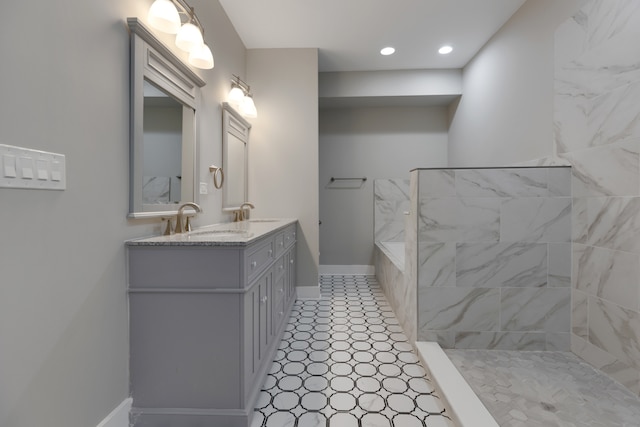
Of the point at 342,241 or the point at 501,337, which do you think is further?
the point at 342,241

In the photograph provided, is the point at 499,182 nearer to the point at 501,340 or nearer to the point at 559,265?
the point at 559,265

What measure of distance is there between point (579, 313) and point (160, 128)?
8.73ft

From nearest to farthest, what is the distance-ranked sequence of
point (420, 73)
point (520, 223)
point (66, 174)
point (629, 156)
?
point (66, 174)
point (629, 156)
point (520, 223)
point (420, 73)

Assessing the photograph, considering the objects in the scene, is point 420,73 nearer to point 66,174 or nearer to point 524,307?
point 524,307

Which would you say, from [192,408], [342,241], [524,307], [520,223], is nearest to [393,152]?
[342,241]

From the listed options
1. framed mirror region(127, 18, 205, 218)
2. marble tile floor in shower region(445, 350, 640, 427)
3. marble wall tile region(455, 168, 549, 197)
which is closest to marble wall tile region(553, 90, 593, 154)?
marble wall tile region(455, 168, 549, 197)

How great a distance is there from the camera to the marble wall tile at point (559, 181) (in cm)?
190

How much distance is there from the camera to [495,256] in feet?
6.37

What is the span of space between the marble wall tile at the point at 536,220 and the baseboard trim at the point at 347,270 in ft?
7.57

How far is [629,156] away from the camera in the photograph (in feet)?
4.99

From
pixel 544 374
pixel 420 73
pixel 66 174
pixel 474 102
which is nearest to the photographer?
pixel 66 174

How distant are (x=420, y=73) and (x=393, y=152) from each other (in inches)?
39.4

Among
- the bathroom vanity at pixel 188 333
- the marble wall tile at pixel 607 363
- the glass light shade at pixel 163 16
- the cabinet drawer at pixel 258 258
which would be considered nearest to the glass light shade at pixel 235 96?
the glass light shade at pixel 163 16

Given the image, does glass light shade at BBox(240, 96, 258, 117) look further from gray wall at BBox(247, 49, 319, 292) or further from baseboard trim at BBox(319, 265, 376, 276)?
baseboard trim at BBox(319, 265, 376, 276)
